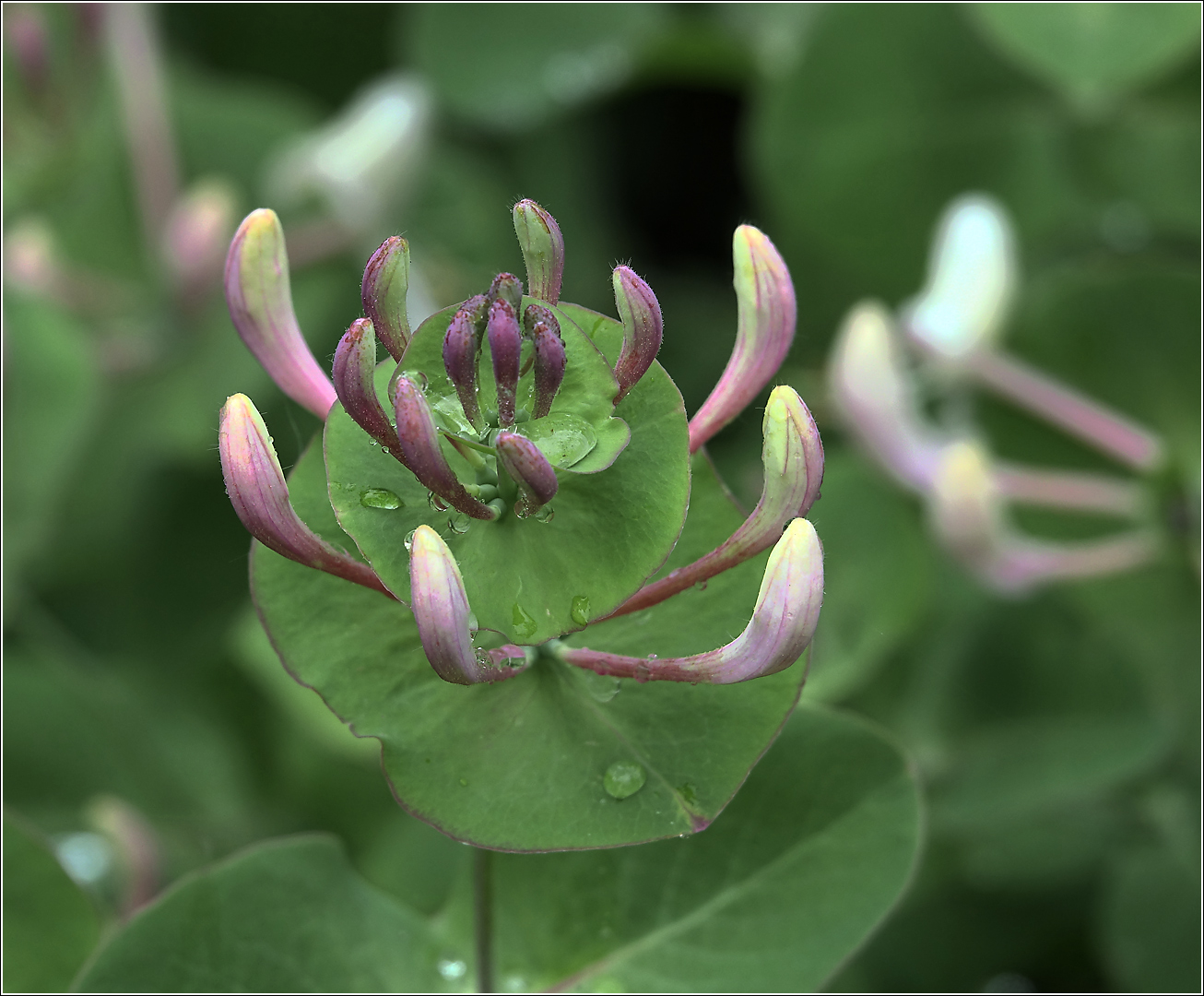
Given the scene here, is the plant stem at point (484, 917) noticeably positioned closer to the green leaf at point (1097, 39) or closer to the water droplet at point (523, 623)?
the water droplet at point (523, 623)

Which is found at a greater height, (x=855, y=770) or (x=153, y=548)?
(x=855, y=770)

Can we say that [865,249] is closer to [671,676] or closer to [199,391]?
[199,391]

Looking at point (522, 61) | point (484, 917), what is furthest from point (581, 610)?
point (522, 61)

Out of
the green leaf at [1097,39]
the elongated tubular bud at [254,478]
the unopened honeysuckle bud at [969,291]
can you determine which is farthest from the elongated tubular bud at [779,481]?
the green leaf at [1097,39]

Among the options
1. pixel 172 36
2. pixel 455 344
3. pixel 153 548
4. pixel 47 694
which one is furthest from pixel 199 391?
pixel 455 344

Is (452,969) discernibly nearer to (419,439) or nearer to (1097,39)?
(419,439)

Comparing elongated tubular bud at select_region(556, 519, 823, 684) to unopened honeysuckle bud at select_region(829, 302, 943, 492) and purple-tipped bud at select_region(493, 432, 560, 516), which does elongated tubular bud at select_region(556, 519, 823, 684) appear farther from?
unopened honeysuckle bud at select_region(829, 302, 943, 492)
